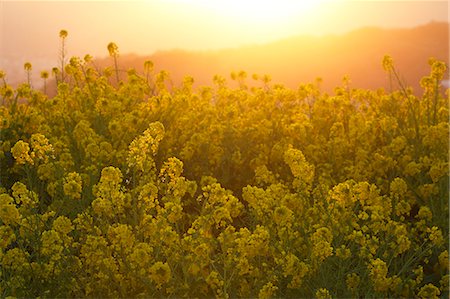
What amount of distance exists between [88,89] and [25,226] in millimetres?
2996

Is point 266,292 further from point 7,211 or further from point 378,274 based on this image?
point 7,211

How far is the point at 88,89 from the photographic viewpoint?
7078mm

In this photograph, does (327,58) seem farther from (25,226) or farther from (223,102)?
(25,226)

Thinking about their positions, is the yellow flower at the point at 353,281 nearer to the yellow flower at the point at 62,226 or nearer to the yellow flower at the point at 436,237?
the yellow flower at the point at 436,237

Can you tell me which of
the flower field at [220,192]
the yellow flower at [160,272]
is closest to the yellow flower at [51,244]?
the flower field at [220,192]

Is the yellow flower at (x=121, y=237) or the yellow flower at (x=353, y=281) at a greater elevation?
the yellow flower at (x=121, y=237)

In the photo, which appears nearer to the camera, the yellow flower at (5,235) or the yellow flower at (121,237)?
the yellow flower at (121,237)

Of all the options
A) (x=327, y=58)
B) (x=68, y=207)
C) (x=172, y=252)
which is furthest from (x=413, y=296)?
(x=327, y=58)

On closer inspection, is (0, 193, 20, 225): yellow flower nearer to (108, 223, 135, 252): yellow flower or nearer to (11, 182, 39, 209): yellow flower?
(11, 182, 39, 209): yellow flower

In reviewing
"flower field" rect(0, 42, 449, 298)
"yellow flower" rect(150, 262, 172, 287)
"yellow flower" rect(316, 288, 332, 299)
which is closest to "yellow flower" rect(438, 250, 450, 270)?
"flower field" rect(0, 42, 449, 298)

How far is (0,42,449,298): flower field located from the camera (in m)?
4.03

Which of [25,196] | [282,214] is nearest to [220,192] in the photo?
[282,214]

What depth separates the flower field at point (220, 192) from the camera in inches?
159

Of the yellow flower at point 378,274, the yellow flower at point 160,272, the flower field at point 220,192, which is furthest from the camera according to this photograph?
the flower field at point 220,192
